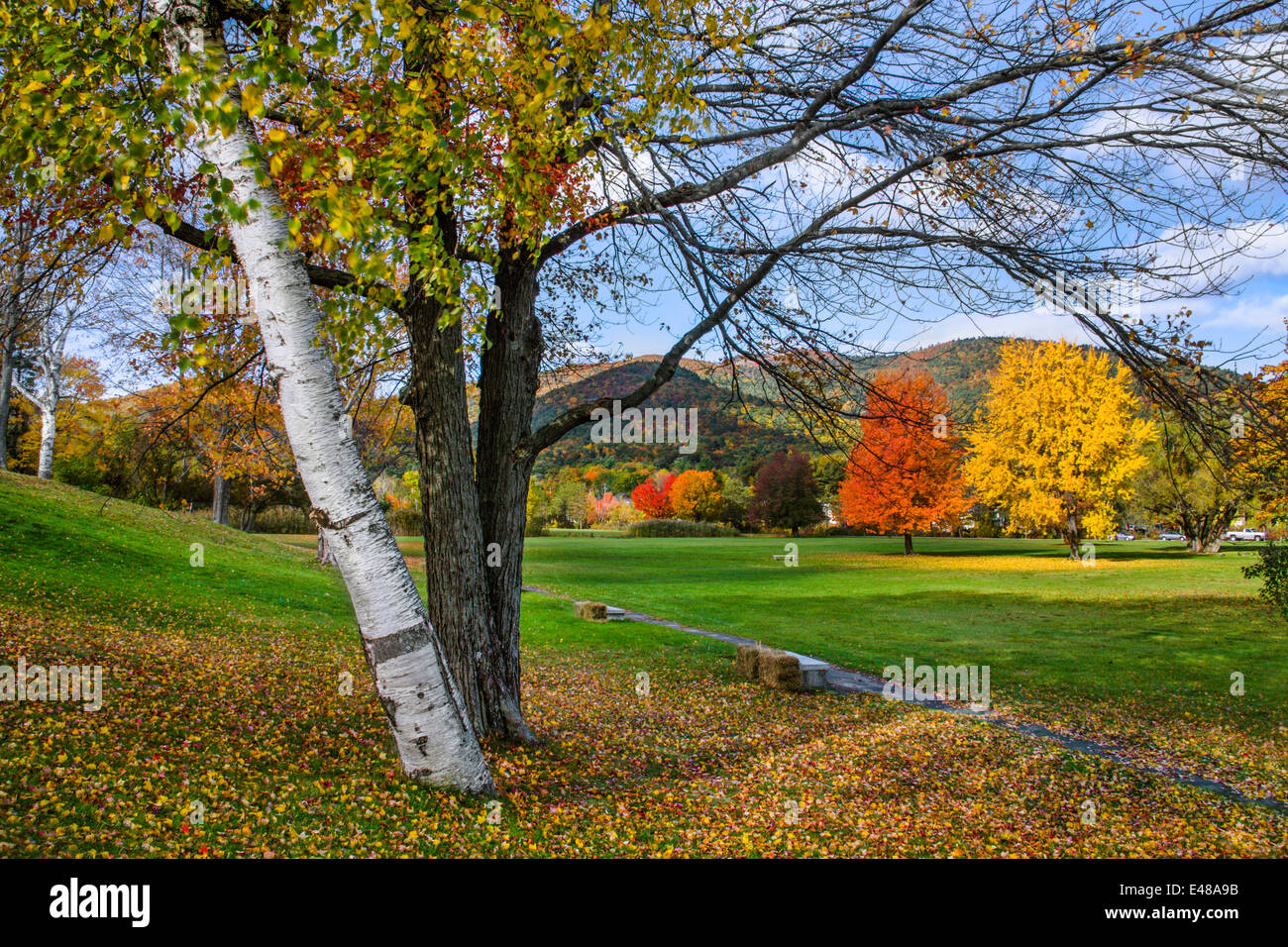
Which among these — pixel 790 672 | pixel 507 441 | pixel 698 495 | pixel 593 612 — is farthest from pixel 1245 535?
pixel 507 441

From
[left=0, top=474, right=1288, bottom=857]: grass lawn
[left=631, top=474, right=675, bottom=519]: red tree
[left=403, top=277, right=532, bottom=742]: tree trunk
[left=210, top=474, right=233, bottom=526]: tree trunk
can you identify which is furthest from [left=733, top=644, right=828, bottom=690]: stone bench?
[left=631, top=474, right=675, bottom=519]: red tree

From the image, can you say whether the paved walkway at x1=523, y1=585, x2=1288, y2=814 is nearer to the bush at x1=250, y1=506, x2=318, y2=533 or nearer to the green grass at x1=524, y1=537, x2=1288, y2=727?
the green grass at x1=524, y1=537, x2=1288, y2=727

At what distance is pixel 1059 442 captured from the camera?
133ft

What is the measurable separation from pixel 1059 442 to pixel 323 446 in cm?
4442

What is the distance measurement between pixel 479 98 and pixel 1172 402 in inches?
262

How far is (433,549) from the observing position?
6.51 m

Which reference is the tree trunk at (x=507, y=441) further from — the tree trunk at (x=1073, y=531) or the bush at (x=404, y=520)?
the tree trunk at (x=1073, y=531)

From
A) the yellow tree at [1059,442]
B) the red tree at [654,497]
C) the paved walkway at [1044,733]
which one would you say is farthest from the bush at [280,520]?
the yellow tree at [1059,442]

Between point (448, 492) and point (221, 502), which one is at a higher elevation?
point (448, 492)

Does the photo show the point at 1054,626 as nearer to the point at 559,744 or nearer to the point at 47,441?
the point at 559,744

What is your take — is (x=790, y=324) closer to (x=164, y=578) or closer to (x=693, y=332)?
(x=693, y=332)

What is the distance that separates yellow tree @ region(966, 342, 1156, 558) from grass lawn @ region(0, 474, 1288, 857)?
2373 cm

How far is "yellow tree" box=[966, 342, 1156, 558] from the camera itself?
Result: 39656 mm

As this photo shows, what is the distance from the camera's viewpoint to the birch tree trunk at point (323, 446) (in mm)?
4535
